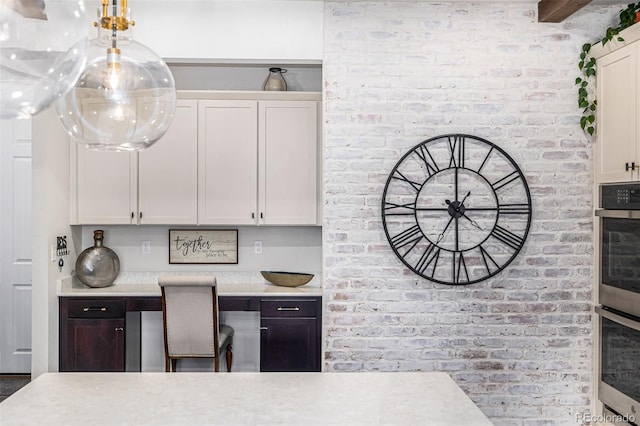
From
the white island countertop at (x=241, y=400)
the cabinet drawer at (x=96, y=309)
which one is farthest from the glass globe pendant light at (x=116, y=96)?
the cabinet drawer at (x=96, y=309)

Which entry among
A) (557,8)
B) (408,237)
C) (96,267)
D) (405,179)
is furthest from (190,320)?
(557,8)

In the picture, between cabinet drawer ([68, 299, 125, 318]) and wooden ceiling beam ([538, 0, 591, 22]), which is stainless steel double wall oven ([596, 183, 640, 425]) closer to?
wooden ceiling beam ([538, 0, 591, 22])

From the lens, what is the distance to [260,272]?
430 cm

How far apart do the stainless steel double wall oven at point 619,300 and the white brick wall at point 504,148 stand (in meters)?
0.16

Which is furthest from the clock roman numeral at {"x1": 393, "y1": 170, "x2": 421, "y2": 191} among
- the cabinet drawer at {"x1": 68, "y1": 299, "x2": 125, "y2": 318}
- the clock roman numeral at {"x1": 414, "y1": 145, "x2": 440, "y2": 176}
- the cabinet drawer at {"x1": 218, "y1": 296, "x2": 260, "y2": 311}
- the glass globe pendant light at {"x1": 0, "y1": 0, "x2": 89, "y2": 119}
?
the glass globe pendant light at {"x1": 0, "y1": 0, "x2": 89, "y2": 119}

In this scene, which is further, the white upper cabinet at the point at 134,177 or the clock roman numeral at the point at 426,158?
the white upper cabinet at the point at 134,177

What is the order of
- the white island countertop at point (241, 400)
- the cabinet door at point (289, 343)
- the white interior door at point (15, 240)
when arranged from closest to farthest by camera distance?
1. the white island countertop at point (241, 400)
2. the cabinet door at point (289, 343)
3. the white interior door at point (15, 240)

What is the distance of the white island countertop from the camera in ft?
5.37

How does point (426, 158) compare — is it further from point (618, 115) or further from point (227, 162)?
point (227, 162)

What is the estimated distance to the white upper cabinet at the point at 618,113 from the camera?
3.20 m

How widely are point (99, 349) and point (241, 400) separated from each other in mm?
2383

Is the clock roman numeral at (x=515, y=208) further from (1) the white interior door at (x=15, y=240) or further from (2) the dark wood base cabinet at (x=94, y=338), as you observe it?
(1) the white interior door at (x=15, y=240)

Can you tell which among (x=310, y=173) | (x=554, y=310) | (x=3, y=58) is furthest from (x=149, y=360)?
(x=3, y=58)

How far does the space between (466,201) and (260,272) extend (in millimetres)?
1542
